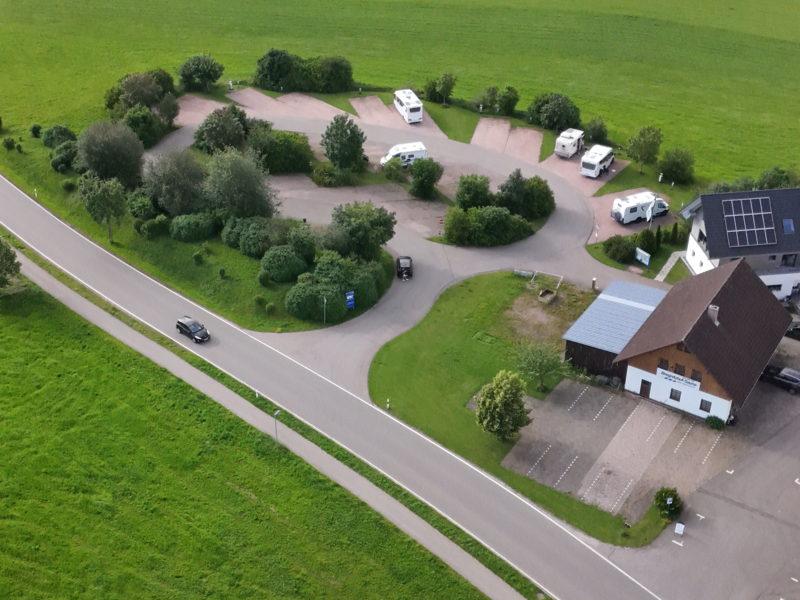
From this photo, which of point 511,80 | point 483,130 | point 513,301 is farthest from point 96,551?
point 511,80

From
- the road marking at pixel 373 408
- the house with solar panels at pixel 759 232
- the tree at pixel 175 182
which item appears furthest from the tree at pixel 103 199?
the house with solar panels at pixel 759 232

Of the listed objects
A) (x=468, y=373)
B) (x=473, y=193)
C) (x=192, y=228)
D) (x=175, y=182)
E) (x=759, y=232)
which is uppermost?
(x=759, y=232)

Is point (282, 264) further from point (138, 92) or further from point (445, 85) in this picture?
point (445, 85)

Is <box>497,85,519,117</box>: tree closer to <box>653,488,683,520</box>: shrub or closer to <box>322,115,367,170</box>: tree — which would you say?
<box>322,115,367,170</box>: tree

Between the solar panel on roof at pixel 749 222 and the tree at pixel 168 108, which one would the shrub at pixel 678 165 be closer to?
the solar panel on roof at pixel 749 222

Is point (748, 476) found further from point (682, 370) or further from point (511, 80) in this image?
point (511, 80)

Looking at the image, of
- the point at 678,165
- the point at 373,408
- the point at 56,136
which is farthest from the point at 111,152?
the point at 678,165
